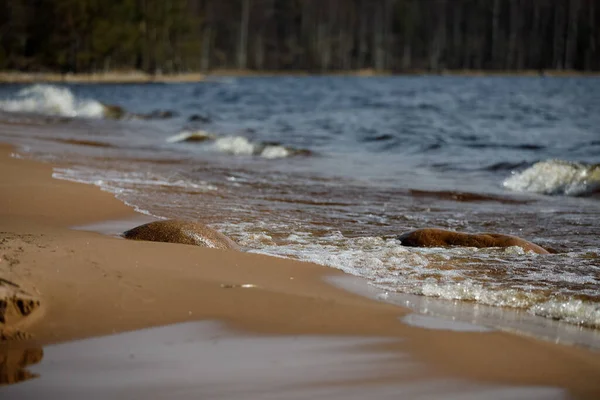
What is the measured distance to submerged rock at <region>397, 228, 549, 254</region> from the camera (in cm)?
693

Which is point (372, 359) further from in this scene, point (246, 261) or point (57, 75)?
point (57, 75)

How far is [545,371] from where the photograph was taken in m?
3.87

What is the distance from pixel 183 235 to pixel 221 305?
5.77ft

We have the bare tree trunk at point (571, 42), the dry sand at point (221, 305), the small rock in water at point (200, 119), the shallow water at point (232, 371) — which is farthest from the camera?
the bare tree trunk at point (571, 42)

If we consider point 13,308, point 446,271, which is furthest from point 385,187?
point 13,308

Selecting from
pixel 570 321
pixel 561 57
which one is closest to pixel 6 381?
pixel 570 321

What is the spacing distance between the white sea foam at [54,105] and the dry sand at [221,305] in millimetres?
25418

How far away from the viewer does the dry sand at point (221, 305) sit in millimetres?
3967

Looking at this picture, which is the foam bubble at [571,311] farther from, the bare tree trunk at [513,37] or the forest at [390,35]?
the bare tree trunk at [513,37]

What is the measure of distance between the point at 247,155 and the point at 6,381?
13570mm

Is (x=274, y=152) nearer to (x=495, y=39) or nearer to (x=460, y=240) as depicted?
(x=460, y=240)

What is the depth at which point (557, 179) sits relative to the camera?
42.7ft

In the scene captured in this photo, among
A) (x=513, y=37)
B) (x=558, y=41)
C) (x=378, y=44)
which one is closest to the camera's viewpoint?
(x=378, y=44)

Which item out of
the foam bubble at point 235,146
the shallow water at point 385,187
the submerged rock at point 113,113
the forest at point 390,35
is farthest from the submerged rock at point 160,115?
the forest at point 390,35
